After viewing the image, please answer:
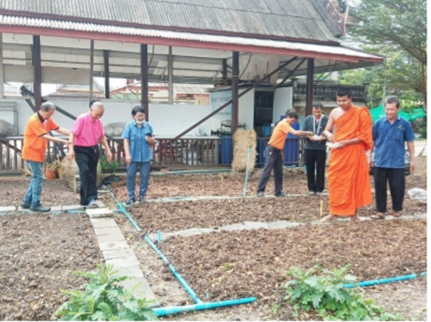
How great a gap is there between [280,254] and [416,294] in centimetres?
118

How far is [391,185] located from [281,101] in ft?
21.4

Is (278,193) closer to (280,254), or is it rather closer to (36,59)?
(280,254)

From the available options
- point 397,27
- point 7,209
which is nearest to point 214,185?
point 7,209

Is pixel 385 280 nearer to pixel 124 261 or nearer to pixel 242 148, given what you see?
pixel 124 261

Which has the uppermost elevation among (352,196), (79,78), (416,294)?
(79,78)

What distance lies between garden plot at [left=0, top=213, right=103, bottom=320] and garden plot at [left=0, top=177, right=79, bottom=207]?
2.97 feet

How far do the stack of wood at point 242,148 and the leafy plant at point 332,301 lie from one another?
6.35 meters

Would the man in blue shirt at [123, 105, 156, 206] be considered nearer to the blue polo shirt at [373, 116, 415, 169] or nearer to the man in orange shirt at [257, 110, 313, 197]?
the man in orange shirt at [257, 110, 313, 197]

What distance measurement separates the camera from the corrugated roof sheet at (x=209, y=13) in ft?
30.0

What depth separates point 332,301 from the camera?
2.68 meters

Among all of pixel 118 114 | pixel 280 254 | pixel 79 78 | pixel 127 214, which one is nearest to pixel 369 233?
pixel 280 254

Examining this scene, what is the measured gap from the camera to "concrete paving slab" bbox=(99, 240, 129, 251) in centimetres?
398

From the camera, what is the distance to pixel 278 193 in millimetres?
6773

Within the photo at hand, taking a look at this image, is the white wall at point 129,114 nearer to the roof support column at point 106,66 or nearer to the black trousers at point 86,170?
the roof support column at point 106,66
